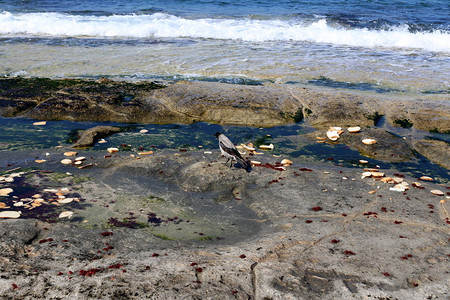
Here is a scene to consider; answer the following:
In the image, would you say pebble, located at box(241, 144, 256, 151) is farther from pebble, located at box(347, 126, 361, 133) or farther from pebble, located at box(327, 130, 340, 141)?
pebble, located at box(347, 126, 361, 133)

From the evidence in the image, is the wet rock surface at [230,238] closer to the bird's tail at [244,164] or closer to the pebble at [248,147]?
the bird's tail at [244,164]

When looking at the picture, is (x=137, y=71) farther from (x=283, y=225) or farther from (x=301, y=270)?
(x=301, y=270)

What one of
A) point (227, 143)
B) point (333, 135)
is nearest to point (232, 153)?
point (227, 143)

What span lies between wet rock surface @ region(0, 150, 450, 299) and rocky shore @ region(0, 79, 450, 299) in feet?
0.06

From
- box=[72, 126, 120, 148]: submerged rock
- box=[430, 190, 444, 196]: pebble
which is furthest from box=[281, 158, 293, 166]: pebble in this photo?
box=[72, 126, 120, 148]: submerged rock

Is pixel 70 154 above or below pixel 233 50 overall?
below

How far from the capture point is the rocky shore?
3609 mm

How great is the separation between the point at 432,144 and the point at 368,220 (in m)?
3.60

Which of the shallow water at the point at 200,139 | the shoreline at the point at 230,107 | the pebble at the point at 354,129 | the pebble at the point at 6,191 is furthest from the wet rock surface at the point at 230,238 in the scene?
the shoreline at the point at 230,107

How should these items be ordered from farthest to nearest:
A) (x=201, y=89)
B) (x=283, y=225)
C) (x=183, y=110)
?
1. (x=201, y=89)
2. (x=183, y=110)
3. (x=283, y=225)

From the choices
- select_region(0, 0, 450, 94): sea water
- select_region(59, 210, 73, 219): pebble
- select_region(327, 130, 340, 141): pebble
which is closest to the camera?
select_region(59, 210, 73, 219): pebble

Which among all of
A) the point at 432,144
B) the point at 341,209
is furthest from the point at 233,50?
the point at 341,209

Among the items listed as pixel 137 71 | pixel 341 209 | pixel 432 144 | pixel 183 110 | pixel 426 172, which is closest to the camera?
pixel 341 209

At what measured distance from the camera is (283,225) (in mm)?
4941
